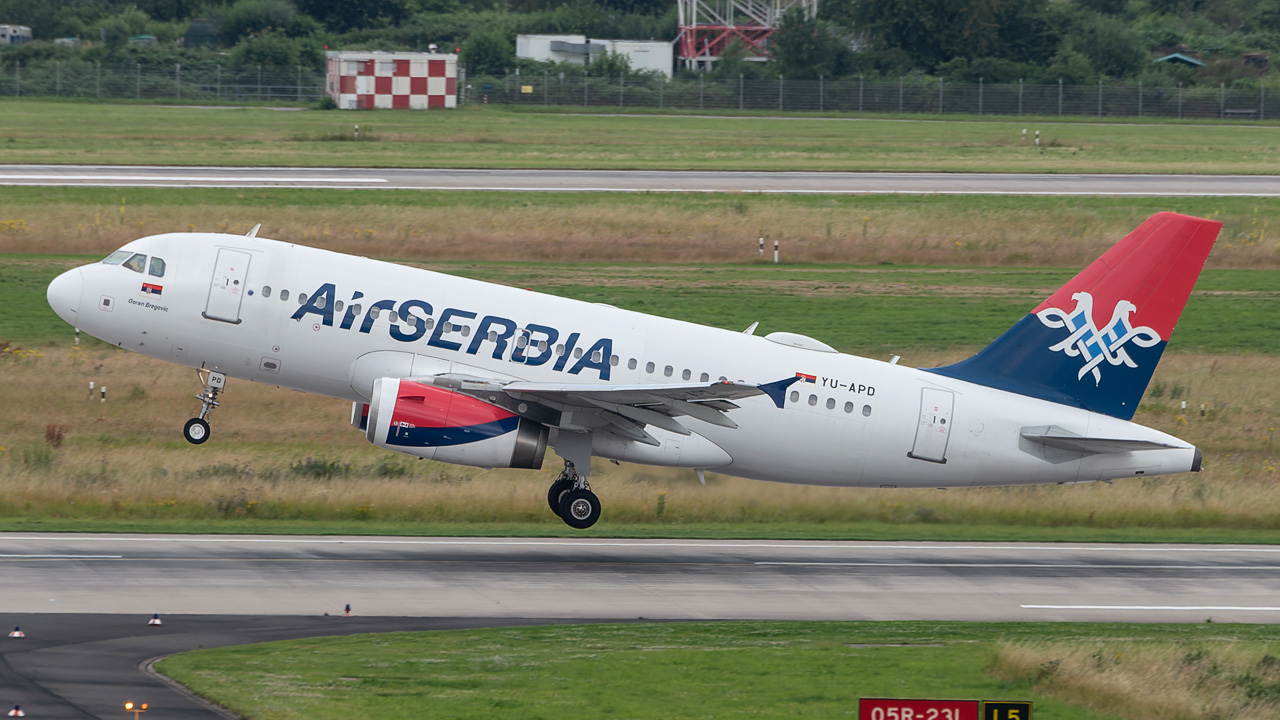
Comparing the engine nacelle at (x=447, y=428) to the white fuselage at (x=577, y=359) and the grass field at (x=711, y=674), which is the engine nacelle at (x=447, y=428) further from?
the grass field at (x=711, y=674)

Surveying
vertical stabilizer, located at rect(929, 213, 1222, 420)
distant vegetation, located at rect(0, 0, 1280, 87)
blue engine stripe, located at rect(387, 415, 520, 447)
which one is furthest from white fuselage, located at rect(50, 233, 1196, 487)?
distant vegetation, located at rect(0, 0, 1280, 87)

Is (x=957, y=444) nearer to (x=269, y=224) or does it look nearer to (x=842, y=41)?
(x=269, y=224)

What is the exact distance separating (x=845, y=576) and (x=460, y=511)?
1091 centimetres

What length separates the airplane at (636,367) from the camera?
107 feet

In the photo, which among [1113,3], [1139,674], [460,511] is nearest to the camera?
[1139,674]

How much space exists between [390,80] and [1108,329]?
9813 centimetres

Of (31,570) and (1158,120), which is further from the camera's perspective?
(1158,120)

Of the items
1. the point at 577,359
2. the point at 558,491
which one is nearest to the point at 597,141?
the point at 558,491

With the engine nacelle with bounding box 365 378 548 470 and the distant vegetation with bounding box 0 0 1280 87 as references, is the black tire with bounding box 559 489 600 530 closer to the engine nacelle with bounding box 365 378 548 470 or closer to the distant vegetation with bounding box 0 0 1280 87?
the engine nacelle with bounding box 365 378 548 470

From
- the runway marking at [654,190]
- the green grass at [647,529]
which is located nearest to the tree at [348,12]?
the runway marking at [654,190]

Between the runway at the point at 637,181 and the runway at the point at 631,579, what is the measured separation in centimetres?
4275

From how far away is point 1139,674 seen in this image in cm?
2464

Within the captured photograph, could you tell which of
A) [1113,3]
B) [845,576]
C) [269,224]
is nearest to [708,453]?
[845,576]

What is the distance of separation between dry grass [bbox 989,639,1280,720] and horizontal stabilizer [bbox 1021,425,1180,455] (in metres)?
7.56
